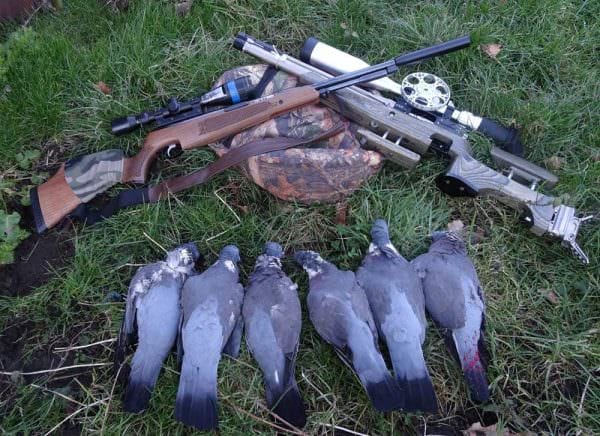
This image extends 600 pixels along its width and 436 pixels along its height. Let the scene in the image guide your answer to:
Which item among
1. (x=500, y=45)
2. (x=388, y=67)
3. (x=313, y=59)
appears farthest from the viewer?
(x=500, y=45)

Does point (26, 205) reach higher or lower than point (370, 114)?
lower

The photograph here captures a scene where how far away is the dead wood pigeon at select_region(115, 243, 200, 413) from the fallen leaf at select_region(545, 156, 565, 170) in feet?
10.3

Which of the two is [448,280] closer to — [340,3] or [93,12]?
[340,3]

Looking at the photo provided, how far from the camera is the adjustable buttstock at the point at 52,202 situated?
13.9ft

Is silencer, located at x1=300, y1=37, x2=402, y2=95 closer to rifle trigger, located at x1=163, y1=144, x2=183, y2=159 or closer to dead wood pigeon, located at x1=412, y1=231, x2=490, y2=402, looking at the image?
rifle trigger, located at x1=163, y1=144, x2=183, y2=159

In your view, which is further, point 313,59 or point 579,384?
point 313,59

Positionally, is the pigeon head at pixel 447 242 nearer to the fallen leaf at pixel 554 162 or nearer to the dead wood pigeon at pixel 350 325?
the dead wood pigeon at pixel 350 325

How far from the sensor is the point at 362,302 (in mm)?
3723

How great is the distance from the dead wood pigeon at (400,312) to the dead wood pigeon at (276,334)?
571mm

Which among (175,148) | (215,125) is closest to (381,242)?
(215,125)

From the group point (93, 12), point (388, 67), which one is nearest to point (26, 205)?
point (93, 12)

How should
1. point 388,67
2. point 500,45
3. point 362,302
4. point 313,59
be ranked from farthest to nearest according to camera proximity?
point 500,45 → point 313,59 → point 388,67 → point 362,302

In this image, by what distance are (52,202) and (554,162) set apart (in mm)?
4233

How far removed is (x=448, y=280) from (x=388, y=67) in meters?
1.76
